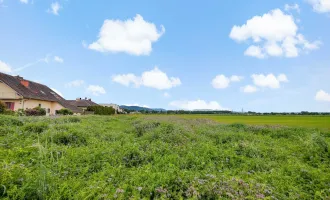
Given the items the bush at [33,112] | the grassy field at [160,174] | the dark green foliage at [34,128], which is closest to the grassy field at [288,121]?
the grassy field at [160,174]

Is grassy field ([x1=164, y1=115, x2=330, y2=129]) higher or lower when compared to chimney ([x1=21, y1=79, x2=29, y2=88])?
lower

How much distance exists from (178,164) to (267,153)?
3137mm

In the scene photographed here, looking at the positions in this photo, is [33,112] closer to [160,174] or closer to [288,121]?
[160,174]

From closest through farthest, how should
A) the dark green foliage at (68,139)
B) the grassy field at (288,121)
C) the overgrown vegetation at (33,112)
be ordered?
the dark green foliage at (68,139) → the grassy field at (288,121) → the overgrown vegetation at (33,112)

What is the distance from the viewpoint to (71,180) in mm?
3234

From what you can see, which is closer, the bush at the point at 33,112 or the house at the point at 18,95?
the bush at the point at 33,112

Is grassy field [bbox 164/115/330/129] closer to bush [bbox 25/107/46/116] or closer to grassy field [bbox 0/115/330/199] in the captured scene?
grassy field [bbox 0/115/330/199]

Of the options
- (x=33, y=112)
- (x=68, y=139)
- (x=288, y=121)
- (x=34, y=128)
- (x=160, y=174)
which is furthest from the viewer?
(x=288, y=121)

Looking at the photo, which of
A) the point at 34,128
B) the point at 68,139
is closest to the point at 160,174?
the point at 68,139

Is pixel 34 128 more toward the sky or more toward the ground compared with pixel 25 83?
more toward the ground

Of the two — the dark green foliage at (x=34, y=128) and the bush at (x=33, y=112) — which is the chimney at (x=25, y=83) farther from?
the dark green foliage at (x=34, y=128)

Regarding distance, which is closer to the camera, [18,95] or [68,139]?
[68,139]

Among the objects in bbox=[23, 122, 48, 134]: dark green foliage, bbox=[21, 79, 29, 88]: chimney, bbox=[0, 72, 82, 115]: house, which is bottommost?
bbox=[23, 122, 48, 134]: dark green foliage

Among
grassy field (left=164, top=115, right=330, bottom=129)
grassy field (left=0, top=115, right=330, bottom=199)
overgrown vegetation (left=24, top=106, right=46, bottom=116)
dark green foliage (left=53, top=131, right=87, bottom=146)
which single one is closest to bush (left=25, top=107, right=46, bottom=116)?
overgrown vegetation (left=24, top=106, right=46, bottom=116)
